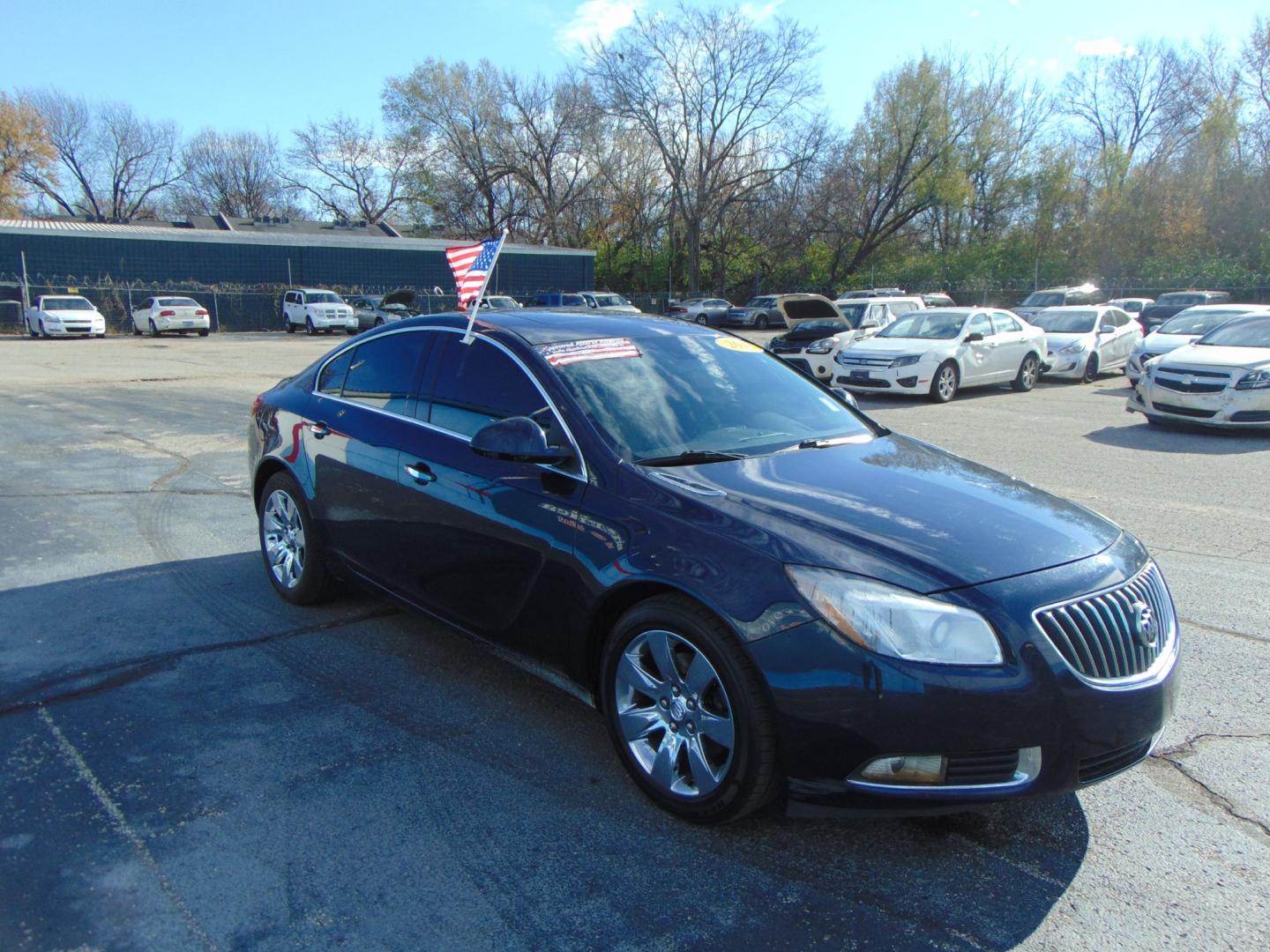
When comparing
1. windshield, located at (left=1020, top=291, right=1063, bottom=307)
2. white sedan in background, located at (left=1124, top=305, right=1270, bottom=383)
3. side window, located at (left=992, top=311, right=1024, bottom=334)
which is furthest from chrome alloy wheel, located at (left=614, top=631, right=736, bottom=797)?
windshield, located at (left=1020, top=291, right=1063, bottom=307)

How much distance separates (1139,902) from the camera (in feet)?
8.48

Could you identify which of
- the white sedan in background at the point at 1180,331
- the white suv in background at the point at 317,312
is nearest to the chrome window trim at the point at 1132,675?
A: the white sedan in background at the point at 1180,331

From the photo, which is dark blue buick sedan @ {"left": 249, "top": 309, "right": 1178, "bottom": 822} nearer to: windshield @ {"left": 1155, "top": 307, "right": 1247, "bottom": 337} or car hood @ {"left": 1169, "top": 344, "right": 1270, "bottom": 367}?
car hood @ {"left": 1169, "top": 344, "right": 1270, "bottom": 367}

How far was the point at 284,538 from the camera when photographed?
5.10m

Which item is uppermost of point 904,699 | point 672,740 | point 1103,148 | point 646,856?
point 1103,148

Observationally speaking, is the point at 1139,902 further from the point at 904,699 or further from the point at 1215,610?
the point at 1215,610

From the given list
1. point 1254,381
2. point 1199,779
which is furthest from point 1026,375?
point 1199,779

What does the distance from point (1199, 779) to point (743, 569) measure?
192cm

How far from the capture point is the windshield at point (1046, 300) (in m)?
28.2

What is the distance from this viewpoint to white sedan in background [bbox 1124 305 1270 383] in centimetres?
1580

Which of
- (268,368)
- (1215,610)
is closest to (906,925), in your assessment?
(1215,610)

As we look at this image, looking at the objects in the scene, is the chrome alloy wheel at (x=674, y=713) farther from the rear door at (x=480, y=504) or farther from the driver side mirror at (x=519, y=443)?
the driver side mirror at (x=519, y=443)

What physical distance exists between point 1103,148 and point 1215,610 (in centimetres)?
5233

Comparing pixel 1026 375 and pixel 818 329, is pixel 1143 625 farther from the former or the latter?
pixel 818 329
